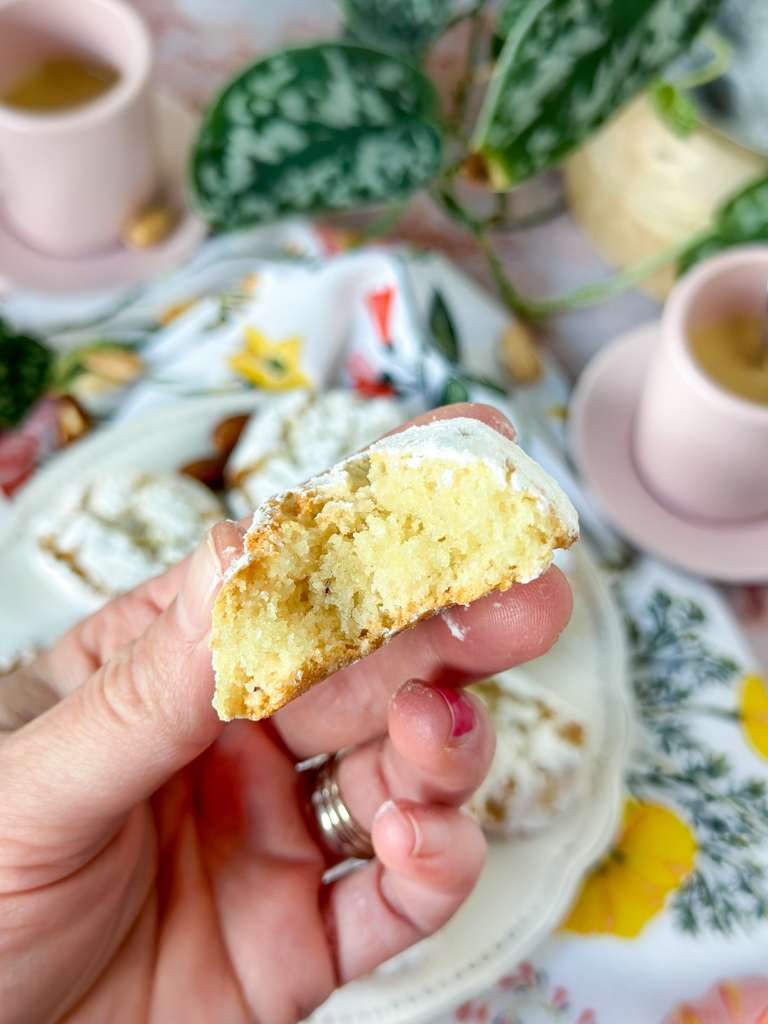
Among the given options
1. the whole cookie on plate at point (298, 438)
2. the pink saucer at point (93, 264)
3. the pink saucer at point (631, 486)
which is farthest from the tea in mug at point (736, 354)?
the pink saucer at point (93, 264)

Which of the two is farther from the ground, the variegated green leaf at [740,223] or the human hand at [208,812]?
the variegated green leaf at [740,223]

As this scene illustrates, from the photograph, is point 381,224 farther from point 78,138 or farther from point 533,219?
point 78,138

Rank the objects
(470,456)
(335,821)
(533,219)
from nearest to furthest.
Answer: (470,456) < (335,821) < (533,219)

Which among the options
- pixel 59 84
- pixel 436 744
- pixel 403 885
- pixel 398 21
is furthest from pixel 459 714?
pixel 59 84

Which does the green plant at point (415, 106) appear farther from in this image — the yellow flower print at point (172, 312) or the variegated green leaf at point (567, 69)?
the yellow flower print at point (172, 312)

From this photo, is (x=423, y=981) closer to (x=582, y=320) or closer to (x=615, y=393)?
(x=615, y=393)

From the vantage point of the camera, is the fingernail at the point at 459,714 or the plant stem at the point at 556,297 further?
the plant stem at the point at 556,297

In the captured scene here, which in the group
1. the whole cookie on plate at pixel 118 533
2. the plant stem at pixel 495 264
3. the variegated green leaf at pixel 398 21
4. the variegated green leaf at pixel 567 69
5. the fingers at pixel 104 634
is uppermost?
the variegated green leaf at pixel 567 69
